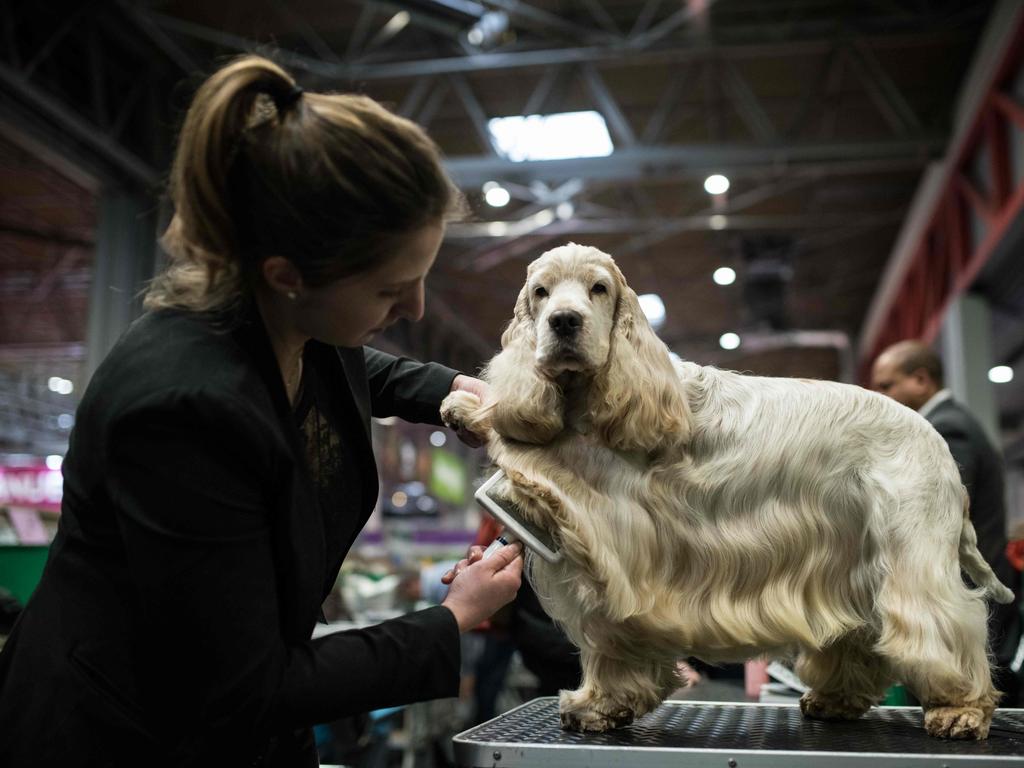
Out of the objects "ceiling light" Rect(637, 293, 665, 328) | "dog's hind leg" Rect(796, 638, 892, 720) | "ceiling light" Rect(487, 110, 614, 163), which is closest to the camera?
"dog's hind leg" Rect(796, 638, 892, 720)

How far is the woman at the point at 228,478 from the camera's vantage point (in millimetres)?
1375

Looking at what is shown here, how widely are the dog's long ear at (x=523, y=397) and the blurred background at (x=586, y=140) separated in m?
3.39

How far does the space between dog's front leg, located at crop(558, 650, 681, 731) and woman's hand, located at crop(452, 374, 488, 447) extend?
49 centimetres

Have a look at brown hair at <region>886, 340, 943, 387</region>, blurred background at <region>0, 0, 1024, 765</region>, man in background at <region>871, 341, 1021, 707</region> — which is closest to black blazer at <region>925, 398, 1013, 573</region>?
man in background at <region>871, 341, 1021, 707</region>

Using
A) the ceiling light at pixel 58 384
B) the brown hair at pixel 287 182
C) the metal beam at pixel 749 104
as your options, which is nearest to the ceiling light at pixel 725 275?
the metal beam at pixel 749 104

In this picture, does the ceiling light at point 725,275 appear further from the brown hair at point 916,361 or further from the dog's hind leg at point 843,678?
the dog's hind leg at point 843,678

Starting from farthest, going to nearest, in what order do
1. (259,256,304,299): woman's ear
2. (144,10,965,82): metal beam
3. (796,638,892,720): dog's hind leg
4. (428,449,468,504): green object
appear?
(428,449,468,504): green object < (144,10,965,82): metal beam < (796,638,892,720): dog's hind leg < (259,256,304,299): woman's ear

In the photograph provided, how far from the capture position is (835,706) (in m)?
2.24

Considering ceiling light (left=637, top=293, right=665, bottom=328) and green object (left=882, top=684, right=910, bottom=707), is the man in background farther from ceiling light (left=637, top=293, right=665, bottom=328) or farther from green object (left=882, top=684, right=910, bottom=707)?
ceiling light (left=637, top=293, right=665, bottom=328)

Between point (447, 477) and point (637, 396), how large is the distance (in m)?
14.9

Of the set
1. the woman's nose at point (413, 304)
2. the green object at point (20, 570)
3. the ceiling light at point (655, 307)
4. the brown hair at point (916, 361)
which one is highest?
the ceiling light at point (655, 307)

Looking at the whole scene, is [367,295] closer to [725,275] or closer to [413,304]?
[413,304]

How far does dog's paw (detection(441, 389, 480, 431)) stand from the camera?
2.11m

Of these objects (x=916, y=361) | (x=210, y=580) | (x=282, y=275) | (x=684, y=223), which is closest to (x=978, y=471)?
(x=916, y=361)
